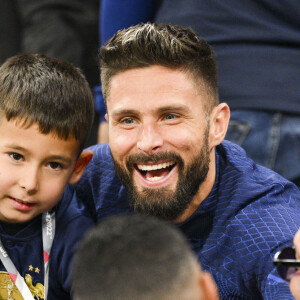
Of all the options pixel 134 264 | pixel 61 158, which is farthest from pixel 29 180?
pixel 134 264

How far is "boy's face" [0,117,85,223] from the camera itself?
2.26 m

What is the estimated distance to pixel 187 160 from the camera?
234 centimetres

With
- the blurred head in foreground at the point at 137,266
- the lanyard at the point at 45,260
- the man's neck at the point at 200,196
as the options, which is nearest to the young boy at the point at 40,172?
the lanyard at the point at 45,260

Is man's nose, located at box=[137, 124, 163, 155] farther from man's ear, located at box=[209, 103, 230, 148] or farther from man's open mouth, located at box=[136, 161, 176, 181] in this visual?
man's ear, located at box=[209, 103, 230, 148]

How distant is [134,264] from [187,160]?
3.26 ft

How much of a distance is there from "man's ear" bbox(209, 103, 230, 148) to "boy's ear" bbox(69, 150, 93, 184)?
431 mm

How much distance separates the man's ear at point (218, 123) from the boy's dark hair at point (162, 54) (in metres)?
0.03

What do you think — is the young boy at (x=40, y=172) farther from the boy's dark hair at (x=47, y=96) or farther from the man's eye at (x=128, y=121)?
the man's eye at (x=128, y=121)

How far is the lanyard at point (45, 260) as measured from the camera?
2309 mm

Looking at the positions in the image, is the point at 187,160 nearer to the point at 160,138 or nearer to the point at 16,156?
the point at 160,138

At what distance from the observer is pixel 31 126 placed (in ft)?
7.50

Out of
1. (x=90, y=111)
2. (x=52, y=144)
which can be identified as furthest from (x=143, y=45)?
(x=52, y=144)

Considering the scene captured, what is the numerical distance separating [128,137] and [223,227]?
431 mm

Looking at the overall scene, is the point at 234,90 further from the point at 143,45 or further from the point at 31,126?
the point at 31,126
